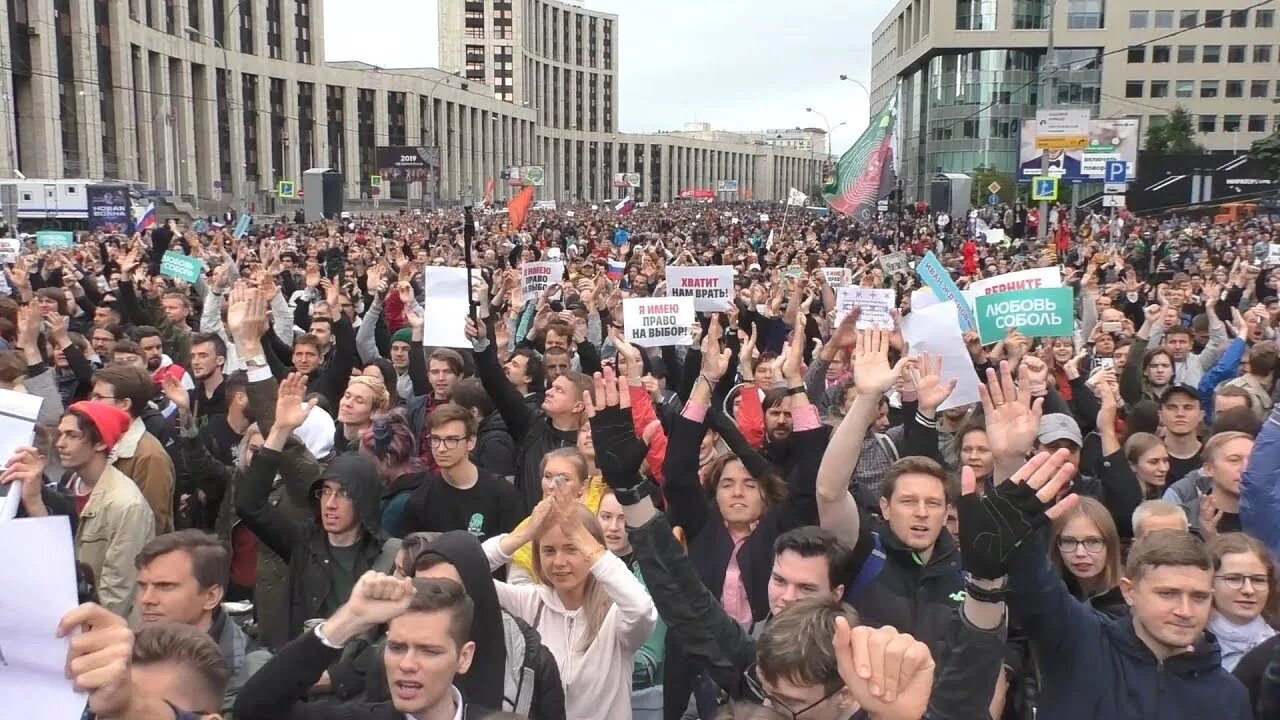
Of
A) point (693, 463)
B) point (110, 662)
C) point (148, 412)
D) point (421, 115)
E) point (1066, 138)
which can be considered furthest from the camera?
point (421, 115)

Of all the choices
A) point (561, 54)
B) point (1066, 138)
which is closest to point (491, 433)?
point (1066, 138)

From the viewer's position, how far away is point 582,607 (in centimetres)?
376

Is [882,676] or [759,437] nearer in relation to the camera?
[882,676]

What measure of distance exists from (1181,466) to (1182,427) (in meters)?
0.21

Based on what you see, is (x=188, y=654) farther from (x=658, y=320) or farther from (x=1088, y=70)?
(x=1088, y=70)

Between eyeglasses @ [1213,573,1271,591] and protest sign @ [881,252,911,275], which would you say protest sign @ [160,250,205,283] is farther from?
eyeglasses @ [1213,573,1271,591]

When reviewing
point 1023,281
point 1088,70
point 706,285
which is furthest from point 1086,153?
point 1088,70

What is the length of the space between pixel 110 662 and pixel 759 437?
162 inches

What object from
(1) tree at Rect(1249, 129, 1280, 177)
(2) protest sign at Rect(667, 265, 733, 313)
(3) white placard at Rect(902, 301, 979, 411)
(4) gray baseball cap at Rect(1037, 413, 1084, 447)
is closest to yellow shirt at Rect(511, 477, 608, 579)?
(4) gray baseball cap at Rect(1037, 413, 1084, 447)

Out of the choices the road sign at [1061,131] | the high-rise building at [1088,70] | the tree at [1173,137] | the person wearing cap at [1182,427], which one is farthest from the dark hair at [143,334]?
the high-rise building at [1088,70]

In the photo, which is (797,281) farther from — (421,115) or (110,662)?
(421,115)

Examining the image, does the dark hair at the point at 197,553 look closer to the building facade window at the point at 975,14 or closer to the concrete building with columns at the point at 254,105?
the concrete building with columns at the point at 254,105

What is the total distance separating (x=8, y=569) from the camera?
2336 mm

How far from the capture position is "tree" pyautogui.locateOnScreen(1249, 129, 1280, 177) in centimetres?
4412
